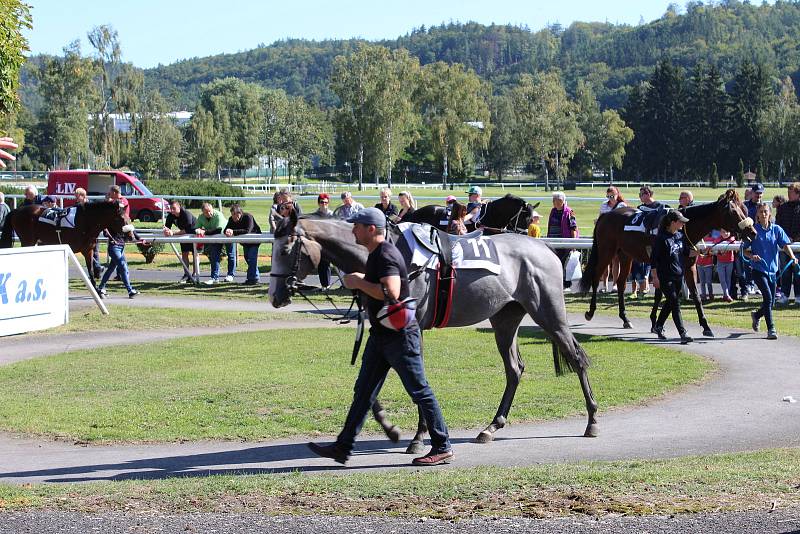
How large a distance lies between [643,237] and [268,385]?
8.14 metres

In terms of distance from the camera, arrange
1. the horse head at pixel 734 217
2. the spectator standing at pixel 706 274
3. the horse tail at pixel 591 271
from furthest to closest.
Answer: the spectator standing at pixel 706 274
the horse tail at pixel 591 271
the horse head at pixel 734 217

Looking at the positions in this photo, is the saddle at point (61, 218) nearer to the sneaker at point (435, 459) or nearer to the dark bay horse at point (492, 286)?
the dark bay horse at point (492, 286)

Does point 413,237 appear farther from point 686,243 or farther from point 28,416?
point 686,243

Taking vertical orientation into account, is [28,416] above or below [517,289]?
below

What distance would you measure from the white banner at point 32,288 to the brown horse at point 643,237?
29.4 feet

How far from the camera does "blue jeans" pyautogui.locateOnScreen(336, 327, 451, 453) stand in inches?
338

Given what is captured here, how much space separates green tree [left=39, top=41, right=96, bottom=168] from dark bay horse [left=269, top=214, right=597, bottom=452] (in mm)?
85945

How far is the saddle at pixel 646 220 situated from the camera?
17844mm

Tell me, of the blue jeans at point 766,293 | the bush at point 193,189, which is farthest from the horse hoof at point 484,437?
the bush at point 193,189

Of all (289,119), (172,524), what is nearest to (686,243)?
(172,524)

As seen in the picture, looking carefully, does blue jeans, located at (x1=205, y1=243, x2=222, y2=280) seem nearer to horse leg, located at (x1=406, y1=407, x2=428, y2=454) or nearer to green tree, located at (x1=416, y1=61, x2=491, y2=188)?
horse leg, located at (x1=406, y1=407, x2=428, y2=454)

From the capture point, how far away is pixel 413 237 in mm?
9547

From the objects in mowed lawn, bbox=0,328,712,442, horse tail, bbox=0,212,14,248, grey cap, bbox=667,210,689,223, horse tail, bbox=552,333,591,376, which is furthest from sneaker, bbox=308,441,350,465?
horse tail, bbox=0,212,14,248

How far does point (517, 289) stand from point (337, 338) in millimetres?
6746
